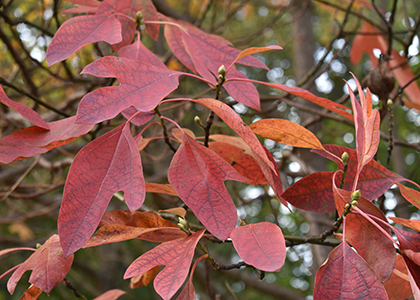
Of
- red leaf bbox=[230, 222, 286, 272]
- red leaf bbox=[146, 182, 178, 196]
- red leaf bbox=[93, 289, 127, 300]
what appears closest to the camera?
red leaf bbox=[230, 222, 286, 272]

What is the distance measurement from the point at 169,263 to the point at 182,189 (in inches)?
4.1

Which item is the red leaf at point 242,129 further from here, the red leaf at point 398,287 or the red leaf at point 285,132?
the red leaf at point 398,287

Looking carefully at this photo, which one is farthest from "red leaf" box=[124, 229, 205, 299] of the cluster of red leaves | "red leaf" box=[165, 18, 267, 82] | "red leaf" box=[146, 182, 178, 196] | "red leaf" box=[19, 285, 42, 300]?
"red leaf" box=[165, 18, 267, 82]

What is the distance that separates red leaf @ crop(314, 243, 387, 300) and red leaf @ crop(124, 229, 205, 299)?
17 cm

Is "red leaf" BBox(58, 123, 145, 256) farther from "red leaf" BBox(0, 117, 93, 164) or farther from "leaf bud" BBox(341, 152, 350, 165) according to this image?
"leaf bud" BBox(341, 152, 350, 165)

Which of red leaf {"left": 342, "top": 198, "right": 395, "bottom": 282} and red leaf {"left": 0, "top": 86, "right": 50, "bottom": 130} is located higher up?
red leaf {"left": 0, "top": 86, "right": 50, "bottom": 130}

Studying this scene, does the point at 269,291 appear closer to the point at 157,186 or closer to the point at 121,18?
the point at 157,186

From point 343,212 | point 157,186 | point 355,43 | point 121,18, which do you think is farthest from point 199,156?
point 355,43

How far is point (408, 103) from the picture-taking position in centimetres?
90

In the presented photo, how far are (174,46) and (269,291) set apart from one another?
5.57 feet

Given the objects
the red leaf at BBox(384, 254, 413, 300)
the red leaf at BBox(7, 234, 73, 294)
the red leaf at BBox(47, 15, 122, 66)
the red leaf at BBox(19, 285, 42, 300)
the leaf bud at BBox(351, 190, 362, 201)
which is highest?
the red leaf at BBox(47, 15, 122, 66)

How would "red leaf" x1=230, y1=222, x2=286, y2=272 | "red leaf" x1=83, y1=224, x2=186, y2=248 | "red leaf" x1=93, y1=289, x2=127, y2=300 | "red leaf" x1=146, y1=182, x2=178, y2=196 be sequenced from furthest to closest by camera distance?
"red leaf" x1=93, y1=289, x2=127, y2=300 < "red leaf" x1=146, y1=182, x2=178, y2=196 < "red leaf" x1=83, y1=224, x2=186, y2=248 < "red leaf" x1=230, y1=222, x2=286, y2=272

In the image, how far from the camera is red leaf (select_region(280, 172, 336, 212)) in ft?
1.81

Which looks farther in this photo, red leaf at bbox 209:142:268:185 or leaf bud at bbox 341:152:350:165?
red leaf at bbox 209:142:268:185
